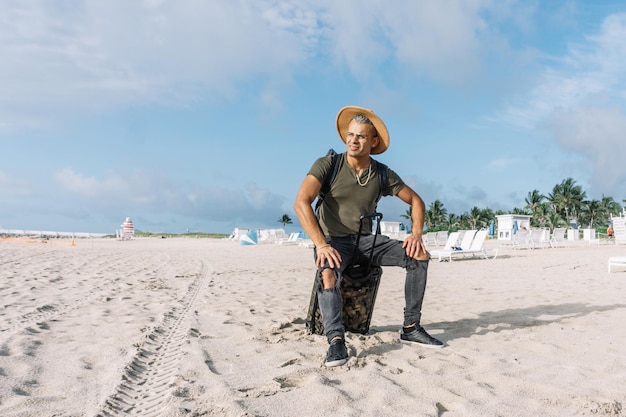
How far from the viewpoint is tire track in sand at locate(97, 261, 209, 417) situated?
239 cm

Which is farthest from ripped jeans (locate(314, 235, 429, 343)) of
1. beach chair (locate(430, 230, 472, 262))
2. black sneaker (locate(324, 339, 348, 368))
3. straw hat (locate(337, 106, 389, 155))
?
beach chair (locate(430, 230, 472, 262))

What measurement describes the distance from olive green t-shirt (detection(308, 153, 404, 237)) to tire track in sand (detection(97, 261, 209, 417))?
1.46m

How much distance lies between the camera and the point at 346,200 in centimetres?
365

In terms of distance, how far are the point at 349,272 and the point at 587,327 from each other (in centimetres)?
224

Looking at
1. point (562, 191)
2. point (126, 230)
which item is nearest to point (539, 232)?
point (126, 230)

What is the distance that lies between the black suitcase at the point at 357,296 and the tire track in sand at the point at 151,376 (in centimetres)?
108

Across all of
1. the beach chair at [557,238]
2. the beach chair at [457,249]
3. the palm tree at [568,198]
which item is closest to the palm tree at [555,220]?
the palm tree at [568,198]

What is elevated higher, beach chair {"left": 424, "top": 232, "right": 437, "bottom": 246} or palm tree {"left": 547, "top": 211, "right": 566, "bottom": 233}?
palm tree {"left": 547, "top": 211, "right": 566, "bottom": 233}

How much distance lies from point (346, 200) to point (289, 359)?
123 cm

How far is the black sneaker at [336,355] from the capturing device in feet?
9.75

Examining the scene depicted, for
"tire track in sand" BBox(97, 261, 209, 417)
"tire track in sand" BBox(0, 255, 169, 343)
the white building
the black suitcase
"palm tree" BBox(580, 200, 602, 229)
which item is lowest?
"tire track in sand" BBox(0, 255, 169, 343)

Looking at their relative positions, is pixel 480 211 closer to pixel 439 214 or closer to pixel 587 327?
pixel 439 214

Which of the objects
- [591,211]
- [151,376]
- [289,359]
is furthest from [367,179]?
[591,211]

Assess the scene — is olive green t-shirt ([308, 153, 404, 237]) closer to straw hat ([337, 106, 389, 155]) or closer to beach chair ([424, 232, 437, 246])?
straw hat ([337, 106, 389, 155])
